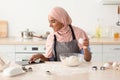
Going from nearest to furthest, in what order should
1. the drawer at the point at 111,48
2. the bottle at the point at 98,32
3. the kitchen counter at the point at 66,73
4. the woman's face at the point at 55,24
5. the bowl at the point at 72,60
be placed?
1. the kitchen counter at the point at 66,73
2. the bowl at the point at 72,60
3. the woman's face at the point at 55,24
4. the drawer at the point at 111,48
5. the bottle at the point at 98,32

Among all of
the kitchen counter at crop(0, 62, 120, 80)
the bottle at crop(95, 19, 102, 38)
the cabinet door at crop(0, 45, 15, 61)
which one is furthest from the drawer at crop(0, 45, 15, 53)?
the kitchen counter at crop(0, 62, 120, 80)

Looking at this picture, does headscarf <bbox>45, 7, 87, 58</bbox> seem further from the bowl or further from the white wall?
the white wall

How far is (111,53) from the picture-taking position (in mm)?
3846

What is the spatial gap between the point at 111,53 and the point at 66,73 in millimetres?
1959

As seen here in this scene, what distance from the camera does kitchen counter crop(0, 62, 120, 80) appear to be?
6.20ft

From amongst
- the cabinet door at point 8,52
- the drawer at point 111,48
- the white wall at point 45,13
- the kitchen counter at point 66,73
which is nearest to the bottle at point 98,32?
the white wall at point 45,13

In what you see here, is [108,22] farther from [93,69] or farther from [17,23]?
[93,69]

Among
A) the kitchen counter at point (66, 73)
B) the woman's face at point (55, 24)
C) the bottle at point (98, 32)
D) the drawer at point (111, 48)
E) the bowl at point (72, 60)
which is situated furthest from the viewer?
the bottle at point (98, 32)

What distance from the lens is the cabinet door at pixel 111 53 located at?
3.82 meters

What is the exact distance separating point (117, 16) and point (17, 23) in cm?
170

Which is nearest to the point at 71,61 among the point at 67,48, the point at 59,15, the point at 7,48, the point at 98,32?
the point at 67,48

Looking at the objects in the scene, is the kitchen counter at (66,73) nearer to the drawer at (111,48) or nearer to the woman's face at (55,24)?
the woman's face at (55,24)

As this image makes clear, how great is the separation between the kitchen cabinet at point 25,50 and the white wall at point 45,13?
633 millimetres

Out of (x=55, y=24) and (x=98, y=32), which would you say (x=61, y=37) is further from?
(x=98, y=32)
